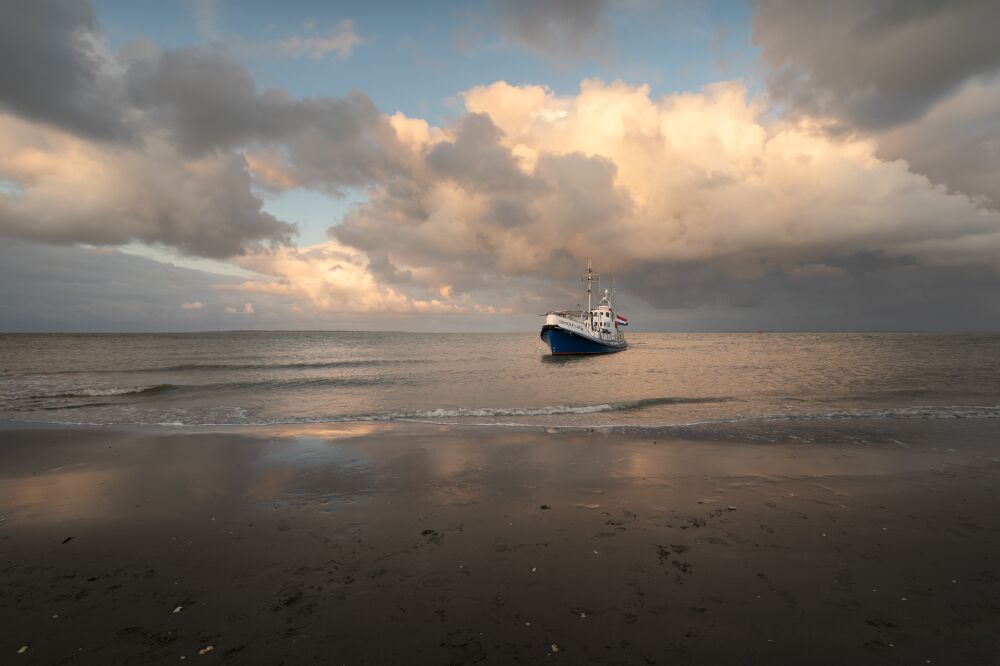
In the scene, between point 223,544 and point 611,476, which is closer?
point 223,544

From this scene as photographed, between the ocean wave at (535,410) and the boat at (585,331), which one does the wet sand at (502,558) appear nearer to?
the ocean wave at (535,410)

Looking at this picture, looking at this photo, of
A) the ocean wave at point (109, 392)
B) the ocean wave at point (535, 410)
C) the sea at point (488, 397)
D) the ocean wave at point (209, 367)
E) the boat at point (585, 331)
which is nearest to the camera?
the sea at point (488, 397)

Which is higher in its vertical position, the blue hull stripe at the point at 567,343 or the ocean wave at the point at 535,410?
the blue hull stripe at the point at 567,343

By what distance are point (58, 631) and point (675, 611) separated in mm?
6857

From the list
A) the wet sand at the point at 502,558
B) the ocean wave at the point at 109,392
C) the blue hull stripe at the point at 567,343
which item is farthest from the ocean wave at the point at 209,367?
the wet sand at the point at 502,558

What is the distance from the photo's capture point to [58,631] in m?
4.86

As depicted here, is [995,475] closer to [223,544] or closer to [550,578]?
[550,578]

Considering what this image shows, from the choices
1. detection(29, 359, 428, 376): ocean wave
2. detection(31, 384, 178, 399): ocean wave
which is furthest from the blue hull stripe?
detection(31, 384, 178, 399): ocean wave

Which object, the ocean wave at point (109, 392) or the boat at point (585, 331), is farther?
the boat at point (585, 331)

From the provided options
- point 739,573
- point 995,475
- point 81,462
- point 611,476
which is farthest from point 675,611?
point 81,462

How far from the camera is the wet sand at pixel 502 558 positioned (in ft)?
15.3

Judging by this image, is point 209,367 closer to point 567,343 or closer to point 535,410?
point 535,410

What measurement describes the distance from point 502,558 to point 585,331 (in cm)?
6163

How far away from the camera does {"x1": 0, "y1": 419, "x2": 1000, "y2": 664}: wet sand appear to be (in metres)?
4.66
